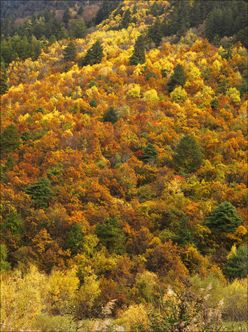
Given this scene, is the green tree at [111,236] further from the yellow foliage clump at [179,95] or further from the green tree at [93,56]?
the green tree at [93,56]

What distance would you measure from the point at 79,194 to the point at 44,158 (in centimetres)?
901

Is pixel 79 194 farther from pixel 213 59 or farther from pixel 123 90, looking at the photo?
pixel 213 59

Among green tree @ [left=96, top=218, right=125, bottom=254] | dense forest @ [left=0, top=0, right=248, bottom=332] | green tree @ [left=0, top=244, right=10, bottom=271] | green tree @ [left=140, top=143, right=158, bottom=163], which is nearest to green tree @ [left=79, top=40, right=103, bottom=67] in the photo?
dense forest @ [left=0, top=0, right=248, bottom=332]

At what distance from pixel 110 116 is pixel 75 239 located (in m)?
26.1

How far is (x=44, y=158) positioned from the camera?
173 ft

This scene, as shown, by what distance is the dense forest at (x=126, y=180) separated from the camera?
28.0 metres

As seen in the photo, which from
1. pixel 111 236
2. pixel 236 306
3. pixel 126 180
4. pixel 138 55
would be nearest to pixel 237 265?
pixel 236 306

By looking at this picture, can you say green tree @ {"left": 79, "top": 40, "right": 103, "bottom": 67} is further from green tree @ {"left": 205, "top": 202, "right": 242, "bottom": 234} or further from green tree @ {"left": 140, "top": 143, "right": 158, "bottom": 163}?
green tree @ {"left": 205, "top": 202, "right": 242, "bottom": 234}

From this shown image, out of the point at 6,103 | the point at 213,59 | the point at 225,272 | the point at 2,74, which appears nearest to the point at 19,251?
the point at 225,272

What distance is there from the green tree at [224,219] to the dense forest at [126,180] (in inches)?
4.3

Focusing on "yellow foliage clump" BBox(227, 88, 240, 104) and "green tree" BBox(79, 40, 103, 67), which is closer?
"yellow foliage clump" BBox(227, 88, 240, 104)

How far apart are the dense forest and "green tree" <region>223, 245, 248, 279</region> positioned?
0.11m

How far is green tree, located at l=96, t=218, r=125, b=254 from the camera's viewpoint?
3925 cm

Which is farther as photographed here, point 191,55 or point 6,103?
point 191,55
